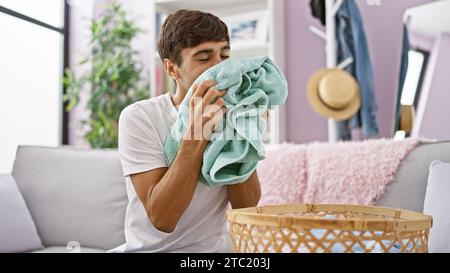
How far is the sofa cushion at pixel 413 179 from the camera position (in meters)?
1.19

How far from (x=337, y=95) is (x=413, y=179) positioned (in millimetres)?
756

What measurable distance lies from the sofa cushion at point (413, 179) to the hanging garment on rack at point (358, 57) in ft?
2.23

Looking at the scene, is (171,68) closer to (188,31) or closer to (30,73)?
(188,31)

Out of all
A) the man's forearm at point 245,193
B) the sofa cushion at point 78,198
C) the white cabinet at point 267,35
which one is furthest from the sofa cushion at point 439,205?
the white cabinet at point 267,35

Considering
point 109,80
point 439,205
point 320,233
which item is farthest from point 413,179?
point 109,80

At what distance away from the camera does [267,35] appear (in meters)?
2.25

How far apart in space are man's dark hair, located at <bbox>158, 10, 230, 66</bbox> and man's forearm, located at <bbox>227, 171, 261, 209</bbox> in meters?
0.25

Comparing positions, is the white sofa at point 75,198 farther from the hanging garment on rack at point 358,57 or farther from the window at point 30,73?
the hanging garment on rack at point 358,57

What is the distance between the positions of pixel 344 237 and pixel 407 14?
172 centimetres

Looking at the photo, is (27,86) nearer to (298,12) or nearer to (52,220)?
(52,220)

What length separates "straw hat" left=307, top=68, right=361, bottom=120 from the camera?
192cm

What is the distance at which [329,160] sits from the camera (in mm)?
1345

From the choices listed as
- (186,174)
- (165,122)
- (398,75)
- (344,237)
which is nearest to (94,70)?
(398,75)

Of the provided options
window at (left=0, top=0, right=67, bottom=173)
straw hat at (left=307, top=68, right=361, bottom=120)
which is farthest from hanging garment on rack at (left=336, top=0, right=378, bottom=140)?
window at (left=0, top=0, right=67, bottom=173)
